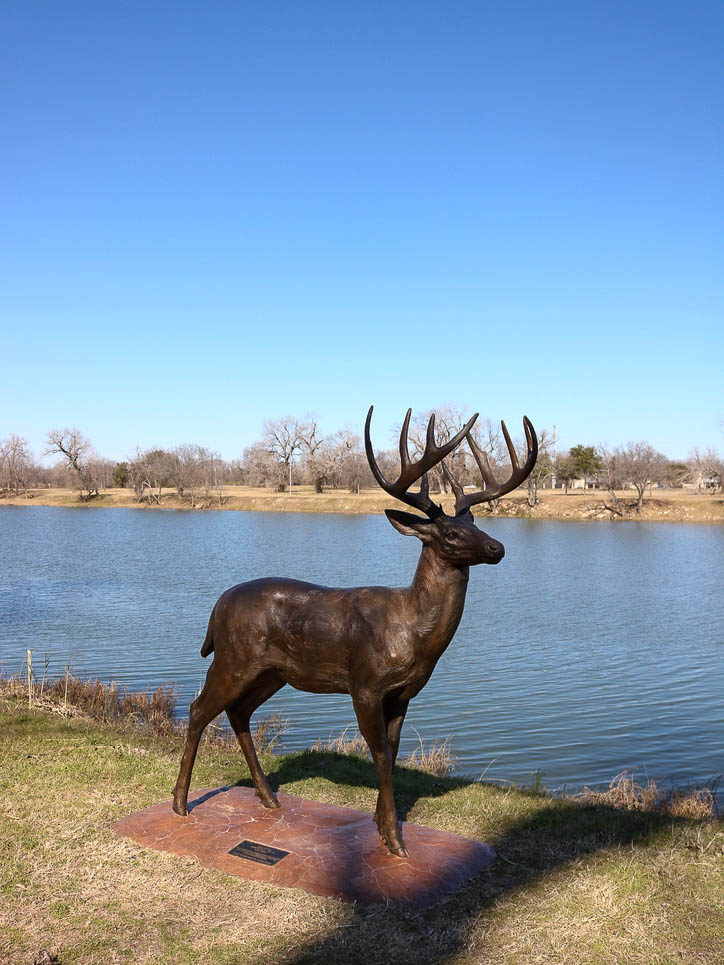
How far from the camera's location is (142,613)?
22203 mm

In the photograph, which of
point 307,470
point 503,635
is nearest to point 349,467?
point 307,470

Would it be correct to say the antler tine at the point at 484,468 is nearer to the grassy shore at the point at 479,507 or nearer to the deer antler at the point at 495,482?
the deer antler at the point at 495,482

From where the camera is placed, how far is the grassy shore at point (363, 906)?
453cm

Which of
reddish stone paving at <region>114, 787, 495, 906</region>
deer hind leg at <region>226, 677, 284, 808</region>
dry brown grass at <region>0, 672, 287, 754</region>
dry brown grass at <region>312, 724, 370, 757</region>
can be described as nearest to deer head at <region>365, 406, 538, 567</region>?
deer hind leg at <region>226, 677, 284, 808</region>

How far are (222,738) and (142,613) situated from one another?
12.5 metres

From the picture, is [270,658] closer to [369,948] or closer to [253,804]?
[253,804]

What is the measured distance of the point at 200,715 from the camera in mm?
6543

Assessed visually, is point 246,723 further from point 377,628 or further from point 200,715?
point 377,628

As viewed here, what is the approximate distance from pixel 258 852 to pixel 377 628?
1.82m

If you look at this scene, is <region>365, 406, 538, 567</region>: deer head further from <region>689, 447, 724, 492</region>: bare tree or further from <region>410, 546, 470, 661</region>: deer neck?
<region>689, 447, 724, 492</region>: bare tree

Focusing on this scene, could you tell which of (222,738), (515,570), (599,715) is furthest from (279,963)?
(515,570)

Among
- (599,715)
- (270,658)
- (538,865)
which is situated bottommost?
(599,715)

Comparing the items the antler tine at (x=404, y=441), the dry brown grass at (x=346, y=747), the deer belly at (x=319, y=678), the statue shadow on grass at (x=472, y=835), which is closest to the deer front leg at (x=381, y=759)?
the deer belly at (x=319, y=678)

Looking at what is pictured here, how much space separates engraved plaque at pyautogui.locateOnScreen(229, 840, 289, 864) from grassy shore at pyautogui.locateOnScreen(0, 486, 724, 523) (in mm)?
42942
